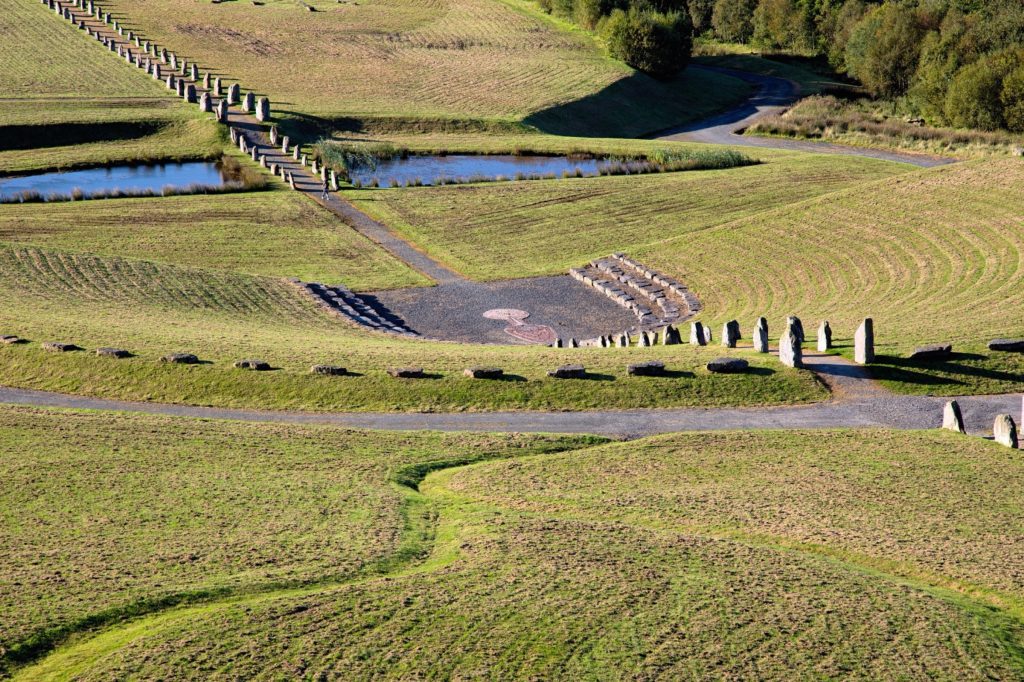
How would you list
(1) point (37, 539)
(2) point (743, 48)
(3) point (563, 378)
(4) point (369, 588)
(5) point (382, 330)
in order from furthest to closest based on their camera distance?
(2) point (743, 48) < (5) point (382, 330) < (3) point (563, 378) < (1) point (37, 539) < (4) point (369, 588)

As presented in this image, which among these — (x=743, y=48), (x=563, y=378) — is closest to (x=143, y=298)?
(x=563, y=378)

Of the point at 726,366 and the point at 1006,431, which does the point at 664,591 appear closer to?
the point at 1006,431

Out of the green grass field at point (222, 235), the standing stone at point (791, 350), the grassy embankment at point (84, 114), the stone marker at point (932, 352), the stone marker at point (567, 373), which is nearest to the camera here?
the stone marker at point (567, 373)

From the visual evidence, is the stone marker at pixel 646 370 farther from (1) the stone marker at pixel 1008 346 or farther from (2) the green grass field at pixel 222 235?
(2) the green grass field at pixel 222 235

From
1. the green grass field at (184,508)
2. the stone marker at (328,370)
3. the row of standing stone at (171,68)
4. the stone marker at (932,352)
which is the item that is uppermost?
the row of standing stone at (171,68)

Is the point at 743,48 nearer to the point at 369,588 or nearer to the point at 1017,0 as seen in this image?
the point at 1017,0

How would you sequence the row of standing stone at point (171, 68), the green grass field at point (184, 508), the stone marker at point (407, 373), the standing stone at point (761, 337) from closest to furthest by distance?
the green grass field at point (184, 508) → the stone marker at point (407, 373) → the standing stone at point (761, 337) → the row of standing stone at point (171, 68)

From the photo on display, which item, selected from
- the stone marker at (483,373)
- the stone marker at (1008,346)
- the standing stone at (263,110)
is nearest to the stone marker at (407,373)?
the stone marker at (483,373)
